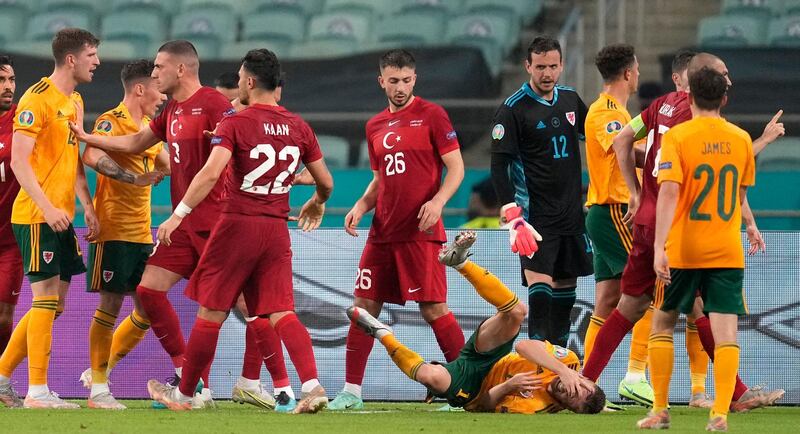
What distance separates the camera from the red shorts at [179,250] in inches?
327

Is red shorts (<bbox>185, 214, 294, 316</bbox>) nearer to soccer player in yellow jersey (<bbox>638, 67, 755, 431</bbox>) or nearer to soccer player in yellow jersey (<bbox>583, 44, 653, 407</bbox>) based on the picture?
soccer player in yellow jersey (<bbox>583, 44, 653, 407</bbox>)

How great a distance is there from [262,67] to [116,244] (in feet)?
5.41

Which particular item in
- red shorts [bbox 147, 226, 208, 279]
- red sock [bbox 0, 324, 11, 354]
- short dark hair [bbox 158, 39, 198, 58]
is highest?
short dark hair [bbox 158, 39, 198, 58]

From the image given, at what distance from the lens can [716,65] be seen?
7.28 m

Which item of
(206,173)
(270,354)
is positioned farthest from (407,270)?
(206,173)

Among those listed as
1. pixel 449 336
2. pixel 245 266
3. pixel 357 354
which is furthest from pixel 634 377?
pixel 245 266

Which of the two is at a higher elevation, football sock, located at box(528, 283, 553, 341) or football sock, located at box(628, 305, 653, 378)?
football sock, located at box(528, 283, 553, 341)

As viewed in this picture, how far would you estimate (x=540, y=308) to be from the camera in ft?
28.8

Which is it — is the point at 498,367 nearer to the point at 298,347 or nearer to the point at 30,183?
the point at 298,347

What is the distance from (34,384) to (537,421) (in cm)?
306

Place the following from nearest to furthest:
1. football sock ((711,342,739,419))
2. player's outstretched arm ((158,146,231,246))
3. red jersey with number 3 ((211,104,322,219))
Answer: football sock ((711,342,739,419))
player's outstretched arm ((158,146,231,246))
red jersey with number 3 ((211,104,322,219))

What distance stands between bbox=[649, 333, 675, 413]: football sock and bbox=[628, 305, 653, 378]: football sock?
67.6 inches

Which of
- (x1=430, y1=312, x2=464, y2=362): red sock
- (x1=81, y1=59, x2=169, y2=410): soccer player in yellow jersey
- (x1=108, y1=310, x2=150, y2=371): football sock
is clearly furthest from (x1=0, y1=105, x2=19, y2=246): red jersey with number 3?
(x1=430, y1=312, x2=464, y2=362): red sock

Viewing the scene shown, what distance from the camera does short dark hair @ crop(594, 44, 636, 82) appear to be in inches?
355
